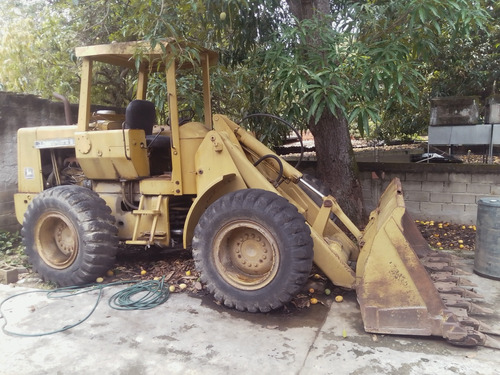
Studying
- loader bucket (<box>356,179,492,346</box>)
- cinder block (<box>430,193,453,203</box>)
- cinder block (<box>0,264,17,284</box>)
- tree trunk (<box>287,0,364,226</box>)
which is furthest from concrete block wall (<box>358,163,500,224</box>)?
cinder block (<box>0,264,17,284</box>)

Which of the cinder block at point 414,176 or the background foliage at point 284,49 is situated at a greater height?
the background foliage at point 284,49

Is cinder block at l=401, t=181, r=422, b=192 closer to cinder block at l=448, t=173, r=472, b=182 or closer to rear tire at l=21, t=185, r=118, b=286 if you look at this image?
cinder block at l=448, t=173, r=472, b=182

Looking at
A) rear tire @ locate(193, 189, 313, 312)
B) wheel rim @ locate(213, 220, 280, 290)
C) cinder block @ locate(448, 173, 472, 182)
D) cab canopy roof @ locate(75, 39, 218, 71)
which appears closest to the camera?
rear tire @ locate(193, 189, 313, 312)

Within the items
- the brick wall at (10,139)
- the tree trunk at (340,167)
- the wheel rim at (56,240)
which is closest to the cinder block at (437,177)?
the tree trunk at (340,167)

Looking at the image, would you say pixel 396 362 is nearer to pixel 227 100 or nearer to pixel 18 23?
pixel 227 100

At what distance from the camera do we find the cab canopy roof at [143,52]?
4.23m

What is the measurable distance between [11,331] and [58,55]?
609 cm

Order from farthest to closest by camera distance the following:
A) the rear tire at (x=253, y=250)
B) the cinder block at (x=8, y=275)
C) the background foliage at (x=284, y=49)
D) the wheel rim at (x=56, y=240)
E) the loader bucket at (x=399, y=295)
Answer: the cinder block at (x=8, y=275) → the wheel rim at (x=56, y=240) → the background foliage at (x=284, y=49) → the rear tire at (x=253, y=250) → the loader bucket at (x=399, y=295)

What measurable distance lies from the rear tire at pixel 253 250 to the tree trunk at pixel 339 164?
2727 mm

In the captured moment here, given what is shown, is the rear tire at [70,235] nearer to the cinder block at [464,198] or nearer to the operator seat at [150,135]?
the operator seat at [150,135]

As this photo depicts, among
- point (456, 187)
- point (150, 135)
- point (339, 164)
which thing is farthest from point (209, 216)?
point (456, 187)

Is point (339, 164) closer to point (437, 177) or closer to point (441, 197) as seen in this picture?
point (437, 177)

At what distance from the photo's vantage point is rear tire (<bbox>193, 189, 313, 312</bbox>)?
12.2 ft

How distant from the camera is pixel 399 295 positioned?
3365 millimetres
